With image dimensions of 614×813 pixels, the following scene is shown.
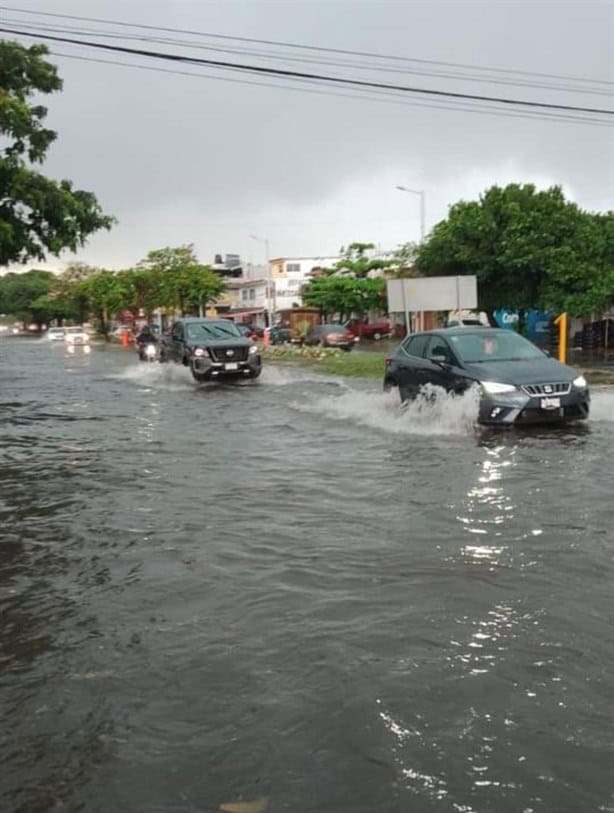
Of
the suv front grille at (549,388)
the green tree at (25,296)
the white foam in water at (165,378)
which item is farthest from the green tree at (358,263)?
the green tree at (25,296)

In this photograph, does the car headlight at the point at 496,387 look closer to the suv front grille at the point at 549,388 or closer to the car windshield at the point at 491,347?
the suv front grille at the point at 549,388

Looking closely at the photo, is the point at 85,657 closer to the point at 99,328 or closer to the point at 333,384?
the point at 333,384

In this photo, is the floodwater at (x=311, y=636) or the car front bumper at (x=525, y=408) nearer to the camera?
the floodwater at (x=311, y=636)

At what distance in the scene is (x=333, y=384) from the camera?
21.5m

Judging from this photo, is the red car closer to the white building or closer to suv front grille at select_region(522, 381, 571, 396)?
the white building

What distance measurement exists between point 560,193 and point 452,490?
28.8 metres

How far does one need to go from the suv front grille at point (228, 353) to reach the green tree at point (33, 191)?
5735mm

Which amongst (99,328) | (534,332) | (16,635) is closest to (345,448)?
(16,635)

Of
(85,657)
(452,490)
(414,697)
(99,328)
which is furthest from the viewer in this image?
(99,328)

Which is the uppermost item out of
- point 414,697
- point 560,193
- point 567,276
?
point 560,193

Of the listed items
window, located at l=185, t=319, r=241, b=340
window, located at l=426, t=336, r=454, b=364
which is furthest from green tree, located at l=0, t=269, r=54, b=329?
window, located at l=426, t=336, r=454, b=364

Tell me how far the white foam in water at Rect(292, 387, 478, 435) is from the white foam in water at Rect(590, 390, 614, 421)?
240cm

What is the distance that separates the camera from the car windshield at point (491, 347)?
1172cm

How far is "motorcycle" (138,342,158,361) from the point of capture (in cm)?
3250
